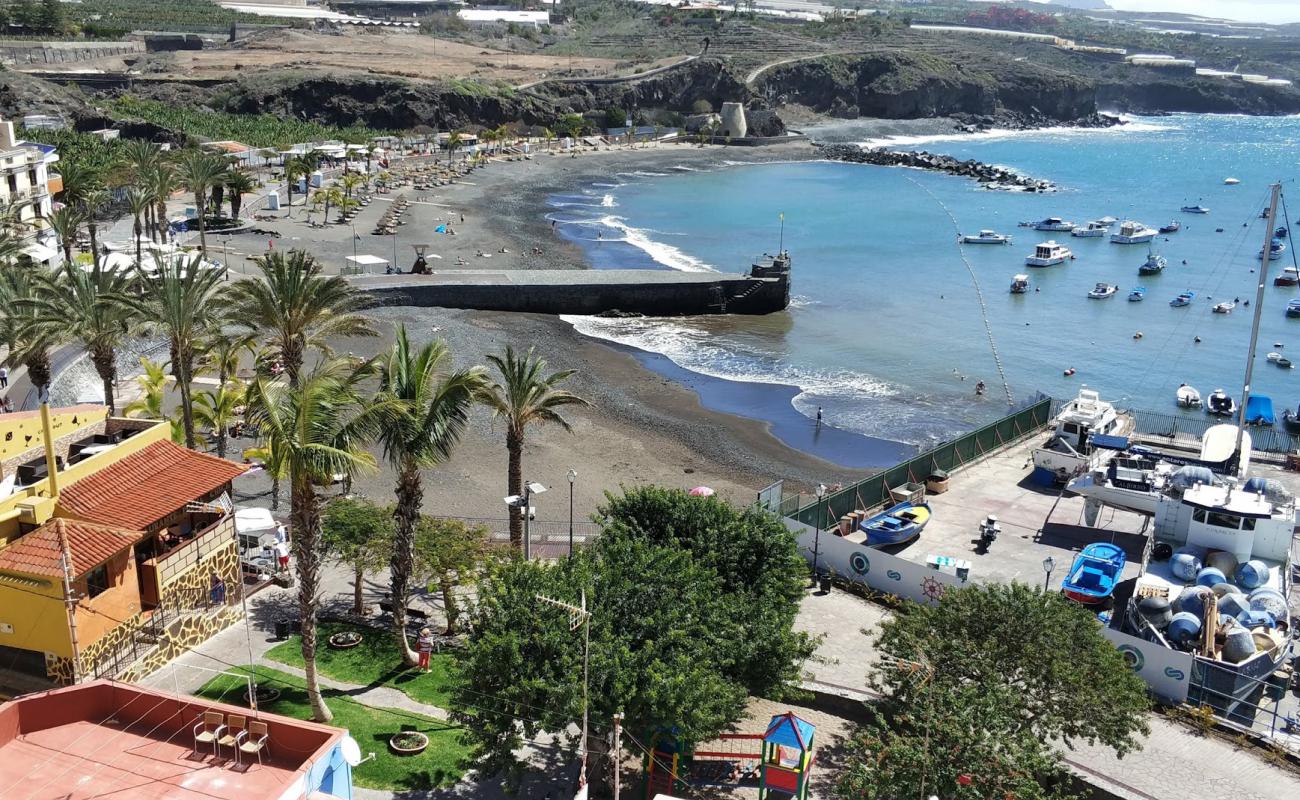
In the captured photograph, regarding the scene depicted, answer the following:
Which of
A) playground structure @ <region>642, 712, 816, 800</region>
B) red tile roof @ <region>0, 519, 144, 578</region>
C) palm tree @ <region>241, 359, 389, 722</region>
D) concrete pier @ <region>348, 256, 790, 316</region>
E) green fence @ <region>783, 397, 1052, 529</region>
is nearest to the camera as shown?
palm tree @ <region>241, 359, 389, 722</region>

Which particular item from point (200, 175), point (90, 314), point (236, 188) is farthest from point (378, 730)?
point (236, 188)

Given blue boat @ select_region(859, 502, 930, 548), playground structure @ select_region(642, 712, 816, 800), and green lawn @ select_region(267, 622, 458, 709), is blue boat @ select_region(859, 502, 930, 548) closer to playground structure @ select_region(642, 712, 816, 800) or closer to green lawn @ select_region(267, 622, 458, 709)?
playground structure @ select_region(642, 712, 816, 800)

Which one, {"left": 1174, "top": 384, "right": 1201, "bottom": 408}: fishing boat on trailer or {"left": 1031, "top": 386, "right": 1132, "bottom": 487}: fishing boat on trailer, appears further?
{"left": 1174, "top": 384, "right": 1201, "bottom": 408}: fishing boat on trailer

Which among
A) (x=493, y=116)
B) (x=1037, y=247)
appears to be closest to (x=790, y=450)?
(x=1037, y=247)

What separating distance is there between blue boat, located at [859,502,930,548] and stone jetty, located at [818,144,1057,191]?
4306 inches

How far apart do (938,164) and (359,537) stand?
136 metres

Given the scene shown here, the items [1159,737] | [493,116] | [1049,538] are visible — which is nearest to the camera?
[1159,737]

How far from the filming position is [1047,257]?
91.4 meters

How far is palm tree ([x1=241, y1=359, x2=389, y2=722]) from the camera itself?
1889 centimetres

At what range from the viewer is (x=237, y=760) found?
15.1m

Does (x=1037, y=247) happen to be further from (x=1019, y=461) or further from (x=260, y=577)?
(x=260, y=577)

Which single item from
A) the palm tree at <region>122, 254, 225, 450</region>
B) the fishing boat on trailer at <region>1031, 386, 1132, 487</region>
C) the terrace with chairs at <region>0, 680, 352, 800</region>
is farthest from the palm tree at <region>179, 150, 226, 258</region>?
the terrace with chairs at <region>0, 680, 352, 800</region>

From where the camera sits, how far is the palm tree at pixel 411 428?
74.7ft

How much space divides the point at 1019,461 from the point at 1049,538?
22.0 ft
